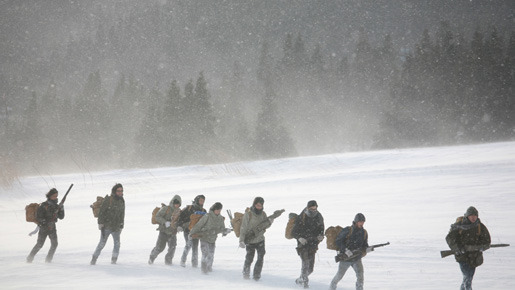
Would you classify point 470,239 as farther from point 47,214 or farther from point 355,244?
point 47,214

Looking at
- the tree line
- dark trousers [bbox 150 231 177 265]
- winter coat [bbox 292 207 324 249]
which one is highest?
the tree line

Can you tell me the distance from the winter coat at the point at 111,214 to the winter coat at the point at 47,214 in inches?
45.6

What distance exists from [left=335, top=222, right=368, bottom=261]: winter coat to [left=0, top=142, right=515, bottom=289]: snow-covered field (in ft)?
3.66

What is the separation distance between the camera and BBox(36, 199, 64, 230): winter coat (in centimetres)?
1116

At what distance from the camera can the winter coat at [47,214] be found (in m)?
11.2

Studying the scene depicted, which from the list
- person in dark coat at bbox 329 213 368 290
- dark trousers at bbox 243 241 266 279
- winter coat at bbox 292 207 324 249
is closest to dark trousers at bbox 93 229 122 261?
dark trousers at bbox 243 241 266 279

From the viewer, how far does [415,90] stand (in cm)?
5381

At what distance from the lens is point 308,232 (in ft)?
30.3

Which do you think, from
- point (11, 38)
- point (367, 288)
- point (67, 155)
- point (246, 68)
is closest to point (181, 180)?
point (367, 288)

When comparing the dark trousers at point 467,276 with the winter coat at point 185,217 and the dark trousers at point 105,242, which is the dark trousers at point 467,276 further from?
the dark trousers at point 105,242

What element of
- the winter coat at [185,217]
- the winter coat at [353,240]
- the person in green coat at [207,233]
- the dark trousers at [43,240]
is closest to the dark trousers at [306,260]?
the winter coat at [353,240]

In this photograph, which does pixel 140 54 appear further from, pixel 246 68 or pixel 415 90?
pixel 415 90

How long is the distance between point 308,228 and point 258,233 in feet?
3.85

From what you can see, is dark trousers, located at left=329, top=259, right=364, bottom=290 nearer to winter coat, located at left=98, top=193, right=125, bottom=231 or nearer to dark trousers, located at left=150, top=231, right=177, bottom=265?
dark trousers, located at left=150, top=231, right=177, bottom=265
